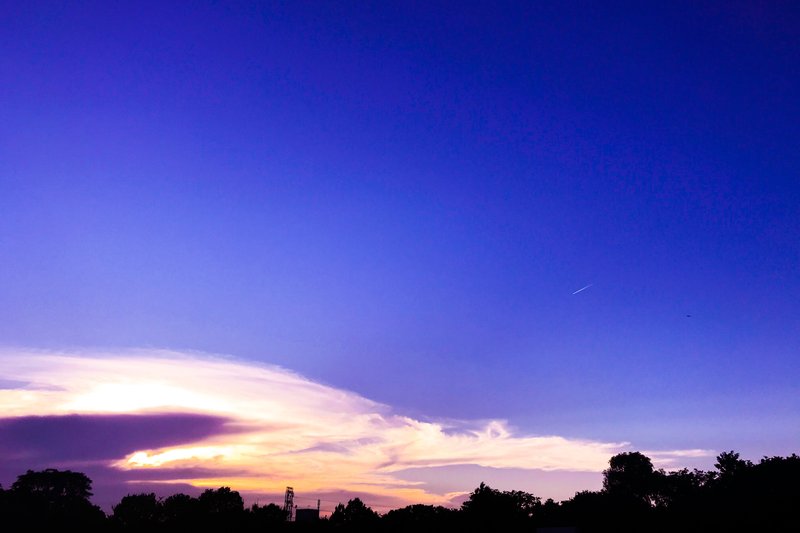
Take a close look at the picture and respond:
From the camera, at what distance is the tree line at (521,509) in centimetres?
5928

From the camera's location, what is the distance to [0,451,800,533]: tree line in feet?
194

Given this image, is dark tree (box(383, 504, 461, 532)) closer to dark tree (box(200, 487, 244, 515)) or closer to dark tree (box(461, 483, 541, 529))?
dark tree (box(461, 483, 541, 529))

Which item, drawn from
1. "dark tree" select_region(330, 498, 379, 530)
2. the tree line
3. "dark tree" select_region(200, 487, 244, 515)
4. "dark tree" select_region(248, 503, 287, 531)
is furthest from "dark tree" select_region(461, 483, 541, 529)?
"dark tree" select_region(200, 487, 244, 515)

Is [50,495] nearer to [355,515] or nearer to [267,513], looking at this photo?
[267,513]

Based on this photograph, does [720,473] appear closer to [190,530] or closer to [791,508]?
[791,508]

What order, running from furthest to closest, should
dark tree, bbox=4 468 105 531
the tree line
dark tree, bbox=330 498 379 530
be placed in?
dark tree, bbox=4 468 105 531, dark tree, bbox=330 498 379 530, the tree line

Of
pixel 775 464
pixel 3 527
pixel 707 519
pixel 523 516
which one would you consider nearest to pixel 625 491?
pixel 775 464

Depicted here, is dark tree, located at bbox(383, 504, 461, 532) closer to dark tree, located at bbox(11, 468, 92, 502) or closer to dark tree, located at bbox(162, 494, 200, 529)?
dark tree, located at bbox(162, 494, 200, 529)

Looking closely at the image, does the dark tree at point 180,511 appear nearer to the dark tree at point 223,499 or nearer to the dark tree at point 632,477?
the dark tree at point 223,499

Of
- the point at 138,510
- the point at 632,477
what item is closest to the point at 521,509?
the point at 632,477

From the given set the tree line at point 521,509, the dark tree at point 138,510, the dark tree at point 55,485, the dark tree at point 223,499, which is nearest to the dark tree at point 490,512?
the tree line at point 521,509

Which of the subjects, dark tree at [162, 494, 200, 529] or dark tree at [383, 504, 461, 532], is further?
dark tree at [162, 494, 200, 529]

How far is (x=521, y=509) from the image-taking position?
98.4 meters

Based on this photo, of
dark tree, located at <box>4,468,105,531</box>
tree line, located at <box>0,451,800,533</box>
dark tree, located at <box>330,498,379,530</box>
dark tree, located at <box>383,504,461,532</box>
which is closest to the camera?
tree line, located at <box>0,451,800,533</box>
